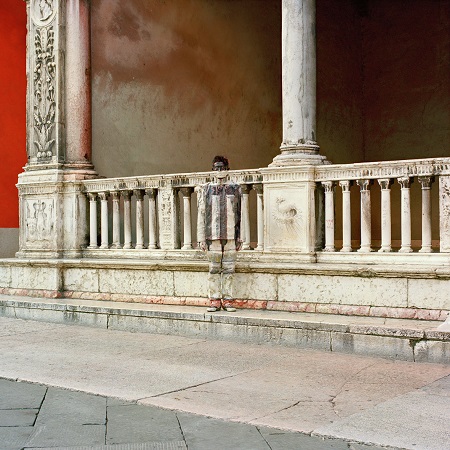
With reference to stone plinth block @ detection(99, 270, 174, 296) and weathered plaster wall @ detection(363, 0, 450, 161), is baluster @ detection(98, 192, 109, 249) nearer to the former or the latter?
stone plinth block @ detection(99, 270, 174, 296)

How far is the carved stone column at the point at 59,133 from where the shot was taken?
10344mm

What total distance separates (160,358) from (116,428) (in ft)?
7.78

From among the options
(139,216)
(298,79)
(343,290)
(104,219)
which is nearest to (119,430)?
(343,290)

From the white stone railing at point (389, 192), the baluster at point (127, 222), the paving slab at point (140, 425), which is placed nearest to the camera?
the paving slab at point (140, 425)

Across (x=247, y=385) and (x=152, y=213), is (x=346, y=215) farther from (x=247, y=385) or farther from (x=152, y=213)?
(x=247, y=385)

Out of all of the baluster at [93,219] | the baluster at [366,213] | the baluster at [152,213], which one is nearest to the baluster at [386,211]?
the baluster at [366,213]

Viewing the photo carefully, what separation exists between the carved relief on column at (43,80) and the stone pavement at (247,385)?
125 inches

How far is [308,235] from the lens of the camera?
8461 mm

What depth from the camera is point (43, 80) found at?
10.5 m

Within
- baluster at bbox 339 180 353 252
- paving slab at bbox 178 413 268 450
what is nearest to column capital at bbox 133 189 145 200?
baluster at bbox 339 180 353 252

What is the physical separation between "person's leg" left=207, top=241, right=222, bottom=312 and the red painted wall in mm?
4846

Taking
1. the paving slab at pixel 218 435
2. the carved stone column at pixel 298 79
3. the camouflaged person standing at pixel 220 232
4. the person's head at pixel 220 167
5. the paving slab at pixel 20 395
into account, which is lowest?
the paving slab at pixel 218 435

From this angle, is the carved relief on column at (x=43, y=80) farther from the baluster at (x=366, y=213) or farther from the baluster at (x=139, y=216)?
the baluster at (x=366, y=213)

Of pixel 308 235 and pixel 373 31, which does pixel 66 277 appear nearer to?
pixel 308 235
